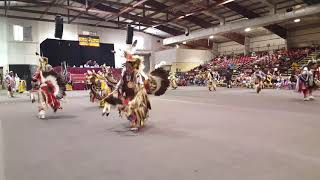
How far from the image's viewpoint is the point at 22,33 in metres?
28.0

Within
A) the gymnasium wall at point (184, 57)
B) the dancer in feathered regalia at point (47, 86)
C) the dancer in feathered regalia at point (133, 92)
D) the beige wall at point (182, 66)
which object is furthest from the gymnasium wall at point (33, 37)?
the dancer in feathered regalia at point (133, 92)

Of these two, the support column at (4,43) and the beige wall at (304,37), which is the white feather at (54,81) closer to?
the beige wall at (304,37)

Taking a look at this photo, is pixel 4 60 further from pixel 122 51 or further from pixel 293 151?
pixel 293 151

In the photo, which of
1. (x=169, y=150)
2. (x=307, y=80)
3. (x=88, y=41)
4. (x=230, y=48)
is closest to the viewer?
(x=169, y=150)

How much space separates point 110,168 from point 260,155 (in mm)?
1606

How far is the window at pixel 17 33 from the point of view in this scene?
2745 cm

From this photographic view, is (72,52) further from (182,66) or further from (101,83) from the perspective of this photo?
(101,83)

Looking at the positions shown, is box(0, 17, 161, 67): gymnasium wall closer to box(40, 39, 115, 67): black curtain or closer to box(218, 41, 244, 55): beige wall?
box(40, 39, 115, 67): black curtain

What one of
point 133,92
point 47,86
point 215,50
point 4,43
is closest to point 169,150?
point 133,92

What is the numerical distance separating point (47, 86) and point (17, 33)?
23355mm

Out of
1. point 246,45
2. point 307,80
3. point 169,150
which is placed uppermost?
point 246,45

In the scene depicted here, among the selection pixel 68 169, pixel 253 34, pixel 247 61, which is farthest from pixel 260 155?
pixel 253 34

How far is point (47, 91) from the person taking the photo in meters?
7.16

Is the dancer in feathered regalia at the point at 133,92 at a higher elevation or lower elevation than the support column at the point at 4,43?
lower
